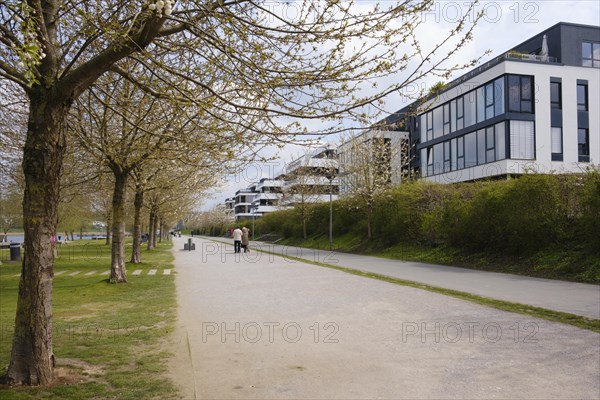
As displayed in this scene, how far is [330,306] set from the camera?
31.9 ft

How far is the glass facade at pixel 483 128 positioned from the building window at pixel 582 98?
4.03 m

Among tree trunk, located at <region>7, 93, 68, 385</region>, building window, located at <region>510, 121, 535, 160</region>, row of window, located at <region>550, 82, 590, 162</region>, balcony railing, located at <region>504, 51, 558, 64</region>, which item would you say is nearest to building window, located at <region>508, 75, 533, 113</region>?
building window, located at <region>510, 121, 535, 160</region>

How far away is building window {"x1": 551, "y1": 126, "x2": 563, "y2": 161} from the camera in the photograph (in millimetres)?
33250

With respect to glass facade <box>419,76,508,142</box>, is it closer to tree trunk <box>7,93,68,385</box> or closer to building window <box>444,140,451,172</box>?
building window <box>444,140,451,172</box>

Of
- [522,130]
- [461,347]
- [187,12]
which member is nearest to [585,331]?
[461,347]

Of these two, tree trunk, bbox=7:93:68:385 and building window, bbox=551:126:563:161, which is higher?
building window, bbox=551:126:563:161

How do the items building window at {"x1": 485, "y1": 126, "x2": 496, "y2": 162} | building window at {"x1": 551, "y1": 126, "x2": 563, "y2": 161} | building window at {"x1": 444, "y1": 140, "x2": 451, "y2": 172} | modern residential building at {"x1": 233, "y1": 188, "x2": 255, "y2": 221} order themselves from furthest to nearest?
modern residential building at {"x1": 233, "y1": 188, "x2": 255, "y2": 221} → building window at {"x1": 444, "y1": 140, "x2": 451, "y2": 172} → building window at {"x1": 485, "y1": 126, "x2": 496, "y2": 162} → building window at {"x1": 551, "y1": 126, "x2": 563, "y2": 161}

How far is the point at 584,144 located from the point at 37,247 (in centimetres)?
3678

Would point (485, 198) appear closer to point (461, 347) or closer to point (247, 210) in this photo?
point (461, 347)

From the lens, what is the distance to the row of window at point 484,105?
32.3m

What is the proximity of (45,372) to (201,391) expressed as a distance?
1683 millimetres

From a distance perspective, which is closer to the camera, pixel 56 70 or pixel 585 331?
pixel 56 70

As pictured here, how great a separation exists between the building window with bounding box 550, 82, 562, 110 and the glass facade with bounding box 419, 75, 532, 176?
1.81 meters

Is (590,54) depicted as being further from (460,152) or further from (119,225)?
(119,225)
